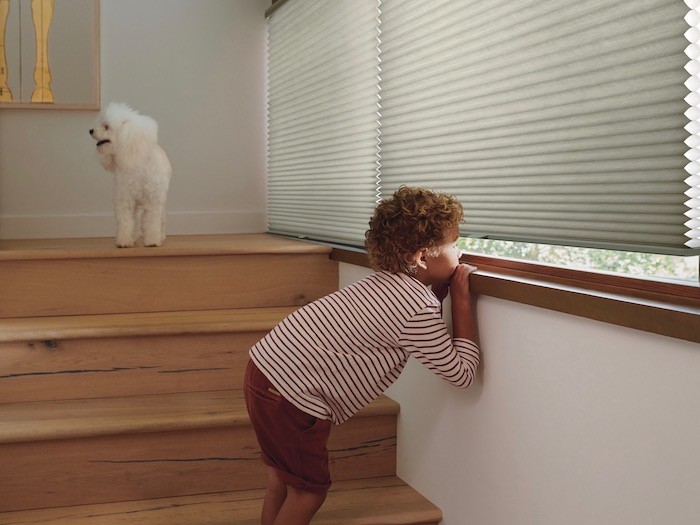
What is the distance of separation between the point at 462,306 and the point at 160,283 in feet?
3.88

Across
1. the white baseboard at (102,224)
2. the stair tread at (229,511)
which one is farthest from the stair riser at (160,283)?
the white baseboard at (102,224)

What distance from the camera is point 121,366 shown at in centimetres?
215

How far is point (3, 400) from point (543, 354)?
1.45 metres

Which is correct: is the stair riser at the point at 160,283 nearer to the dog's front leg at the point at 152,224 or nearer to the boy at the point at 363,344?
the dog's front leg at the point at 152,224

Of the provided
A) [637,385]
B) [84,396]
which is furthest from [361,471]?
[637,385]

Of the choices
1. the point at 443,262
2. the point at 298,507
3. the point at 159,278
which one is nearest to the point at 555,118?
the point at 443,262

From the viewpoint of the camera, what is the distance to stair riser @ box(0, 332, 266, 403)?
2.08 metres

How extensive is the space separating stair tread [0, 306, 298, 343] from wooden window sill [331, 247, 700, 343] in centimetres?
85

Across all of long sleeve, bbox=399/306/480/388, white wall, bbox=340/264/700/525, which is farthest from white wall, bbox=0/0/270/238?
long sleeve, bbox=399/306/480/388

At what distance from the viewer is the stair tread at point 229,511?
181cm

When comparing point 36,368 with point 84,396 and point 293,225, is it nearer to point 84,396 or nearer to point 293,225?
point 84,396

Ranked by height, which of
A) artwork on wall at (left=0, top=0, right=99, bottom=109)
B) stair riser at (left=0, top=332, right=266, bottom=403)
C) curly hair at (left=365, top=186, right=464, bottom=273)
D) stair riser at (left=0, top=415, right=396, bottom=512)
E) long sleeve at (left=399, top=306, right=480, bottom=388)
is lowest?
stair riser at (left=0, top=415, right=396, bottom=512)

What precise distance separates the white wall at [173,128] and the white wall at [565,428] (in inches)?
81.4

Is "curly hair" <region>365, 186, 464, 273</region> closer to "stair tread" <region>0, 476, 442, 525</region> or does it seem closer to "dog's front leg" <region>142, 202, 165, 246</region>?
"stair tread" <region>0, 476, 442, 525</region>
